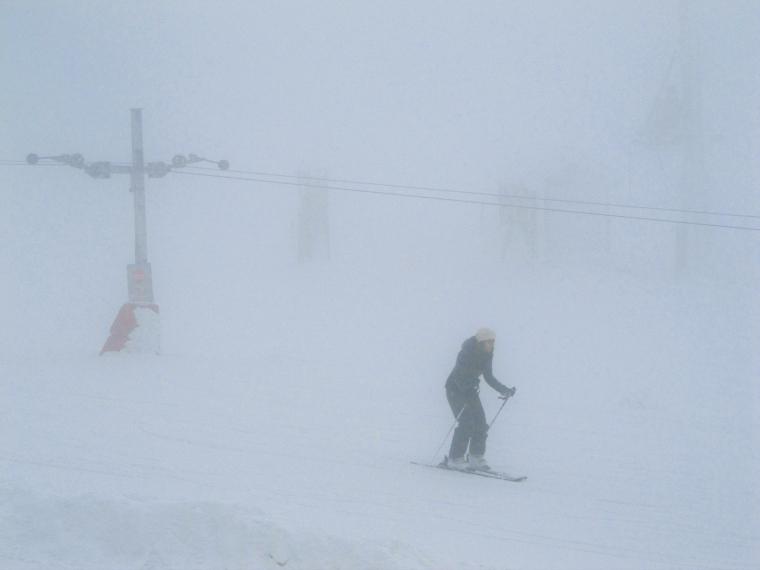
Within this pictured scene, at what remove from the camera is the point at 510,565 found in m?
7.37

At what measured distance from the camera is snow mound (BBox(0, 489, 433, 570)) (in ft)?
21.0

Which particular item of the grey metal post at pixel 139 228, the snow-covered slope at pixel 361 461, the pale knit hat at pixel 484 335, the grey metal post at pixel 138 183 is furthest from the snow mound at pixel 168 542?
the grey metal post at pixel 138 183

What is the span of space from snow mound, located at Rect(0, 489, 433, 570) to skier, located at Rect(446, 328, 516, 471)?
11.8 feet

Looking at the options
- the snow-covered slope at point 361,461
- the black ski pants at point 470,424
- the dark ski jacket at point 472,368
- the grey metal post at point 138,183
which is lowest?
the snow-covered slope at point 361,461

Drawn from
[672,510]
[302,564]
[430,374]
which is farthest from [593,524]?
[430,374]

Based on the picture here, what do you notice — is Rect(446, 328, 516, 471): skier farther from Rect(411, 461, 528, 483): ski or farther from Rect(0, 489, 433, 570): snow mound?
Rect(0, 489, 433, 570): snow mound

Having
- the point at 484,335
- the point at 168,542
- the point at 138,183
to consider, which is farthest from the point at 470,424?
the point at 138,183

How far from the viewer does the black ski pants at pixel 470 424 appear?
1022 cm

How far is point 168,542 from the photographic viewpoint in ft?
21.6

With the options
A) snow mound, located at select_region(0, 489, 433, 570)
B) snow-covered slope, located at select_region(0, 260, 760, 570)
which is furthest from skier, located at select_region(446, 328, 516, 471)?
snow mound, located at select_region(0, 489, 433, 570)

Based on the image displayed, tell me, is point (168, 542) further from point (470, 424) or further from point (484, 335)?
point (484, 335)

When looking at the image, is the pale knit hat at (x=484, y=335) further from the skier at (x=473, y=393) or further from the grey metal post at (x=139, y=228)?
the grey metal post at (x=139, y=228)

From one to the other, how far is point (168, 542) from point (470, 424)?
4460 mm

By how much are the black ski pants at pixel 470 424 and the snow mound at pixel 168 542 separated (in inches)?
141
